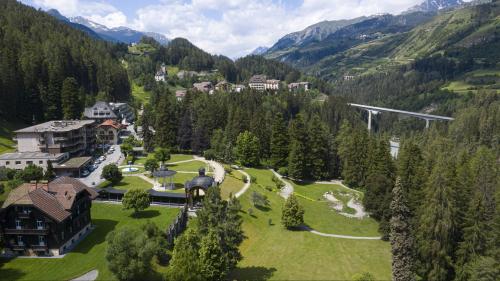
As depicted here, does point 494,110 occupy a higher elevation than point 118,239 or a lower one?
higher

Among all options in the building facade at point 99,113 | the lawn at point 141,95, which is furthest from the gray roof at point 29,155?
the lawn at point 141,95

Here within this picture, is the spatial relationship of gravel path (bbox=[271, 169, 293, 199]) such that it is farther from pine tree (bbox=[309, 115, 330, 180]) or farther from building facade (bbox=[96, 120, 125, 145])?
building facade (bbox=[96, 120, 125, 145])

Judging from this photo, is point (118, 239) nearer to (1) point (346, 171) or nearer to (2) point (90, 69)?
(1) point (346, 171)

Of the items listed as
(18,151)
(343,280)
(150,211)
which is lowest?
(343,280)

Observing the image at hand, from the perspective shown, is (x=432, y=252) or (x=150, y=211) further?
(x=150, y=211)

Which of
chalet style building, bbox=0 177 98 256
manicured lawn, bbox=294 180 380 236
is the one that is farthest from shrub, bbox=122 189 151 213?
manicured lawn, bbox=294 180 380 236

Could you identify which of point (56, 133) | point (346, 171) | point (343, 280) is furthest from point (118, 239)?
point (346, 171)
